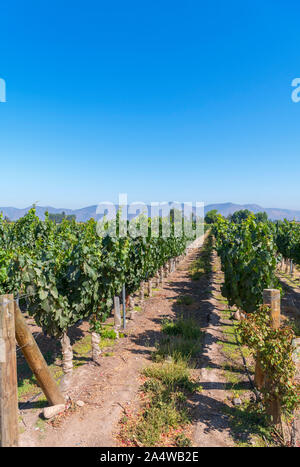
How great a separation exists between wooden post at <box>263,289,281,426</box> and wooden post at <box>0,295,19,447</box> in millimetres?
3534

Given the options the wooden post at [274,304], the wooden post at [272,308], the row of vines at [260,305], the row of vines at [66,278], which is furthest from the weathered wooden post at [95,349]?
the wooden post at [274,304]

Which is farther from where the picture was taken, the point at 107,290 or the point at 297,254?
the point at 297,254

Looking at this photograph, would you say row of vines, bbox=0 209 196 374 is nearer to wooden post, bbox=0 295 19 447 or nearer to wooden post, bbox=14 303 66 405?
wooden post, bbox=14 303 66 405

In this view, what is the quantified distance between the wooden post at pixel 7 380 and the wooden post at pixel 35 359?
27cm

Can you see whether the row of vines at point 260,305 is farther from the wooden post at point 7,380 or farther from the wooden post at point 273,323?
the wooden post at point 7,380

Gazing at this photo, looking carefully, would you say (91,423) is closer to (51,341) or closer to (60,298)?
(60,298)

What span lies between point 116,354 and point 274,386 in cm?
434

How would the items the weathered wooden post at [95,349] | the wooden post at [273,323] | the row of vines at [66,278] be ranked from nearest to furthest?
the wooden post at [273,323] → the row of vines at [66,278] → the weathered wooden post at [95,349]

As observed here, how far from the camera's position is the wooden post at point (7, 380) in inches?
118

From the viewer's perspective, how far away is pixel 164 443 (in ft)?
12.8

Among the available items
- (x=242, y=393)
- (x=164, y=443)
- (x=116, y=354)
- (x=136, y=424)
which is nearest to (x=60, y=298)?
(x=116, y=354)

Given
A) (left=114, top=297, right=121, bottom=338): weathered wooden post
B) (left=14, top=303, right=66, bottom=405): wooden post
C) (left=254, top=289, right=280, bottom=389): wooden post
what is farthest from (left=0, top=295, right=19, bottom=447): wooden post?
(left=114, top=297, right=121, bottom=338): weathered wooden post

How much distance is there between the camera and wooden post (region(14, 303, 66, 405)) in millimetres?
3632

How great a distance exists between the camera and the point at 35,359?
3.97 m
